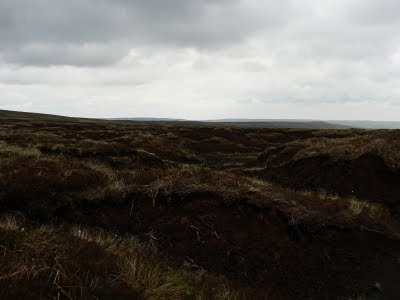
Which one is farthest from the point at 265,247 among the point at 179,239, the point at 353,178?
the point at 353,178

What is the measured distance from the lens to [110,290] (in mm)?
4898

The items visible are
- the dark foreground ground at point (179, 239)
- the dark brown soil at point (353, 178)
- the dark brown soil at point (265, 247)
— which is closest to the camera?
the dark foreground ground at point (179, 239)

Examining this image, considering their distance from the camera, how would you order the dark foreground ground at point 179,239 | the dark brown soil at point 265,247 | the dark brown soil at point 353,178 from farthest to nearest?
the dark brown soil at point 353,178, the dark brown soil at point 265,247, the dark foreground ground at point 179,239

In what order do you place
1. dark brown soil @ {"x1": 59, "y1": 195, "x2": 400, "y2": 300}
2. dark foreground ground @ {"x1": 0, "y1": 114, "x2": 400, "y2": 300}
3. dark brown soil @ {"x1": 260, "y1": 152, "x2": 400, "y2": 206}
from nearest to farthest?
dark foreground ground @ {"x1": 0, "y1": 114, "x2": 400, "y2": 300} < dark brown soil @ {"x1": 59, "y1": 195, "x2": 400, "y2": 300} < dark brown soil @ {"x1": 260, "y1": 152, "x2": 400, "y2": 206}

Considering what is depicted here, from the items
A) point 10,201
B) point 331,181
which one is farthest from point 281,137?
point 10,201

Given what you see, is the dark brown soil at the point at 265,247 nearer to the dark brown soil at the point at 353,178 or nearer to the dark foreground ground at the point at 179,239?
the dark foreground ground at the point at 179,239

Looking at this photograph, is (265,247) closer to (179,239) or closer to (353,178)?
(179,239)

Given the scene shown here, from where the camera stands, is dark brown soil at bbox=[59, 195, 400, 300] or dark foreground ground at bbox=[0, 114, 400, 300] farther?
dark brown soil at bbox=[59, 195, 400, 300]

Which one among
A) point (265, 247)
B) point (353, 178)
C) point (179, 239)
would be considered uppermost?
point (353, 178)

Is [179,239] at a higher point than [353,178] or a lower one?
lower

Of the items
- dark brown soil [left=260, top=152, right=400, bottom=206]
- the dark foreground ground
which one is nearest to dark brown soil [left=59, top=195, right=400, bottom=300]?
the dark foreground ground

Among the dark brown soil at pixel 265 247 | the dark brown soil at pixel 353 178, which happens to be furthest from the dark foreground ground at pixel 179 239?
the dark brown soil at pixel 353 178

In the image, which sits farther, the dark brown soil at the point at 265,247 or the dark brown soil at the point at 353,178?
the dark brown soil at the point at 353,178

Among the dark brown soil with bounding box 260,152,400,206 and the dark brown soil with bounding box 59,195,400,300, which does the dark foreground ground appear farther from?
the dark brown soil with bounding box 260,152,400,206
